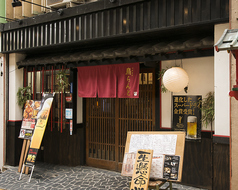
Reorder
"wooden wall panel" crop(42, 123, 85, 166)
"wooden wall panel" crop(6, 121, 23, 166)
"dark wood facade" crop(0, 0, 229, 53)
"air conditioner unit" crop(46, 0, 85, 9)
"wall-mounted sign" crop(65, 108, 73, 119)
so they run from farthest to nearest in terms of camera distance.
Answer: "wooden wall panel" crop(6, 121, 23, 166) < "wooden wall panel" crop(42, 123, 85, 166) < "wall-mounted sign" crop(65, 108, 73, 119) < "air conditioner unit" crop(46, 0, 85, 9) < "dark wood facade" crop(0, 0, 229, 53)

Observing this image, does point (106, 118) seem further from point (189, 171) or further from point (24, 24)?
point (24, 24)

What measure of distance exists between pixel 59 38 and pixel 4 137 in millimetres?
4721

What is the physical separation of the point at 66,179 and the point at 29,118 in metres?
2.72

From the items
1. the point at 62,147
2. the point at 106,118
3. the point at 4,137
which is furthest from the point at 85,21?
the point at 4,137

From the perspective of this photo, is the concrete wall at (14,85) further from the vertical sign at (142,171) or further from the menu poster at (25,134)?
the vertical sign at (142,171)

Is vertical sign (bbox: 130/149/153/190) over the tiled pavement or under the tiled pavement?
over

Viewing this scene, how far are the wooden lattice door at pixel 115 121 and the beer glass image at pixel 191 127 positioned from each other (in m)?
1.27

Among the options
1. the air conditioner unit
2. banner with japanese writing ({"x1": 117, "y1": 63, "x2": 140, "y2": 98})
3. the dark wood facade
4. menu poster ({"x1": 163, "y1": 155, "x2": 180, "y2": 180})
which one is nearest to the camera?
menu poster ({"x1": 163, "y1": 155, "x2": 180, "y2": 180})

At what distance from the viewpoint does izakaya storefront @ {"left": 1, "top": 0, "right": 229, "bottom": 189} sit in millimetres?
6648

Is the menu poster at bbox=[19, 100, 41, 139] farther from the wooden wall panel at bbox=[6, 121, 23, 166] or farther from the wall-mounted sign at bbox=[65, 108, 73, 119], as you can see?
the wall-mounted sign at bbox=[65, 108, 73, 119]

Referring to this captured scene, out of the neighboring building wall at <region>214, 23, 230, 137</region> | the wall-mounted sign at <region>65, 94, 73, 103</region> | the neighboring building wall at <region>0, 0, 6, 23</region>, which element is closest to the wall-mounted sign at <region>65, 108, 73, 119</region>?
the wall-mounted sign at <region>65, 94, 73, 103</region>

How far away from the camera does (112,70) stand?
328 inches

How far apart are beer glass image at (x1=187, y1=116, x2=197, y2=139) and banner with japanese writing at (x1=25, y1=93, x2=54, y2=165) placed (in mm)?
4674

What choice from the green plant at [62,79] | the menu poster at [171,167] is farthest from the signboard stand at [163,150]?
the green plant at [62,79]
